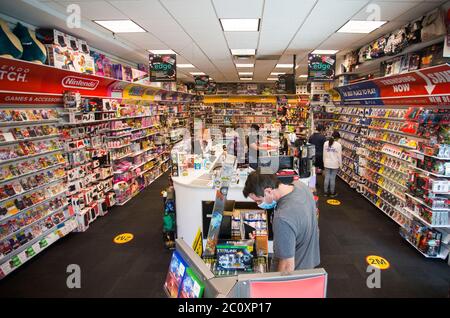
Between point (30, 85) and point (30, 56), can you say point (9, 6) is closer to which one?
point (30, 56)

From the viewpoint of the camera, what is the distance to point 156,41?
6297 mm

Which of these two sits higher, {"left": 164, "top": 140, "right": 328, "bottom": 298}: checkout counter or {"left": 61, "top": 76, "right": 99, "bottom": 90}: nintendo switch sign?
{"left": 61, "top": 76, "right": 99, "bottom": 90}: nintendo switch sign

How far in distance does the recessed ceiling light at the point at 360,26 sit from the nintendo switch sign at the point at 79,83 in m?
5.39

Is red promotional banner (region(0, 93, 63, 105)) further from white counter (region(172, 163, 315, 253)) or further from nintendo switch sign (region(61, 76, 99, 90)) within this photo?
white counter (region(172, 163, 315, 253))

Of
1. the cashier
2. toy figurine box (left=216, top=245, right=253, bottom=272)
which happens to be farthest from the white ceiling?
toy figurine box (left=216, top=245, right=253, bottom=272)

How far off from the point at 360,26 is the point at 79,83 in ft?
19.0

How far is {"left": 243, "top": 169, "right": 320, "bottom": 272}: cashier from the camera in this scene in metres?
1.96

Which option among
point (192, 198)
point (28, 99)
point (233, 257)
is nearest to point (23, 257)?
point (28, 99)

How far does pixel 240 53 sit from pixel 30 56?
5160 mm

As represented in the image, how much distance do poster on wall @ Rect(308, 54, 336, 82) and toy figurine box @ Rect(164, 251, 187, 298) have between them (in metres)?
6.58

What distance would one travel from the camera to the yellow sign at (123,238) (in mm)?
5180

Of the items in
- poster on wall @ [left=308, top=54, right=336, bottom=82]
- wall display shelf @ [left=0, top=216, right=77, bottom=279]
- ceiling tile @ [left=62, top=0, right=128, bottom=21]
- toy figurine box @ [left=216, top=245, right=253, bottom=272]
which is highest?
ceiling tile @ [left=62, top=0, right=128, bottom=21]

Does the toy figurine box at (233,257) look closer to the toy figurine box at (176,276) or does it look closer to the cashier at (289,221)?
the cashier at (289,221)

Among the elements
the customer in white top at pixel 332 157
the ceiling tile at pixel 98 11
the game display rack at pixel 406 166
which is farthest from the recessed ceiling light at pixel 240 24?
the customer in white top at pixel 332 157
